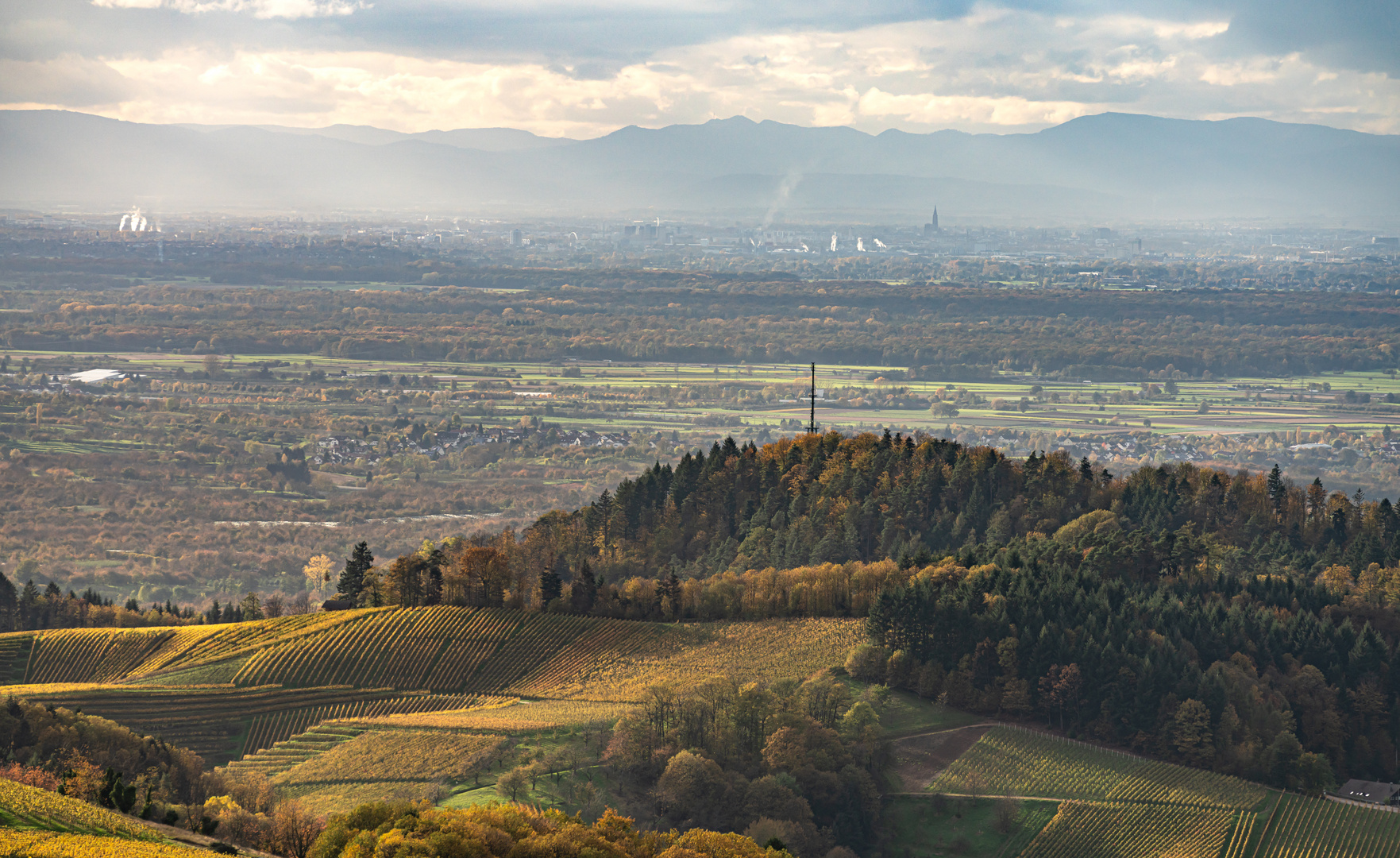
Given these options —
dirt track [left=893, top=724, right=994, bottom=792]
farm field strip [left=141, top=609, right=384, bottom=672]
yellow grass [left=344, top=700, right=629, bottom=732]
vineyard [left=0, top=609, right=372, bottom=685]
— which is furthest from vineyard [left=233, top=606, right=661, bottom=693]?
dirt track [left=893, top=724, right=994, bottom=792]

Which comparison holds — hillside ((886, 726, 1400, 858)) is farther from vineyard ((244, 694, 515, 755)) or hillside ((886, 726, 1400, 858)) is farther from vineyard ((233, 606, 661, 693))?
vineyard ((244, 694, 515, 755))

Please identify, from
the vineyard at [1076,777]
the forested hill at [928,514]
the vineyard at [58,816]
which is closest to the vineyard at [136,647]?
the forested hill at [928,514]

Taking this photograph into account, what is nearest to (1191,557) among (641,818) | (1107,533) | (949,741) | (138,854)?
(1107,533)

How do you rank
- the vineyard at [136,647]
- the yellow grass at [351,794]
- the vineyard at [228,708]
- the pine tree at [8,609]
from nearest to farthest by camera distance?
the yellow grass at [351,794]
the vineyard at [228,708]
the vineyard at [136,647]
the pine tree at [8,609]

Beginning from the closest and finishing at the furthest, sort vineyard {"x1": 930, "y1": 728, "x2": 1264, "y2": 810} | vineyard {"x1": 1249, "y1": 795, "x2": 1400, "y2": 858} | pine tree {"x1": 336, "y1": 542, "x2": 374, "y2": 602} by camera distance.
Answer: vineyard {"x1": 1249, "y1": 795, "x2": 1400, "y2": 858}
vineyard {"x1": 930, "y1": 728, "x2": 1264, "y2": 810}
pine tree {"x1": 336, "y1": 542, "x2": 374, "y2": 602}

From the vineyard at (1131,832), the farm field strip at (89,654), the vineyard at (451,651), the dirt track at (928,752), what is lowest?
the farm field strip at (89,654)

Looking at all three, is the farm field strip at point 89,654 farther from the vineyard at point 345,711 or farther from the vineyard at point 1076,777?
the vineyard at point 1076,777

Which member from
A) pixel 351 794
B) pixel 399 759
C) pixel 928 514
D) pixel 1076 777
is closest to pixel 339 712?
pixel 399 759
